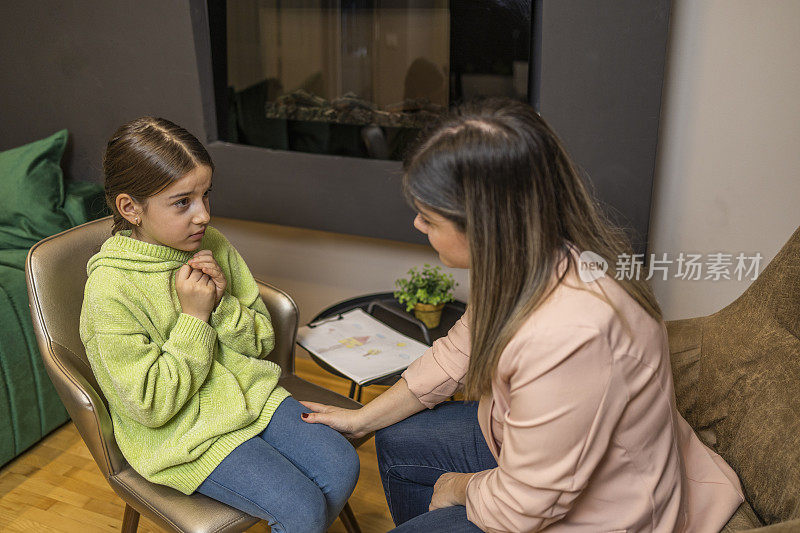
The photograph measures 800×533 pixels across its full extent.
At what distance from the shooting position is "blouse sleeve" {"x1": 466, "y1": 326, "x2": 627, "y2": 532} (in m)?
0.83

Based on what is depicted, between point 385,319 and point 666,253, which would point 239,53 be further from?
point 666,253

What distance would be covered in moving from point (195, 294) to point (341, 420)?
36 centimetres

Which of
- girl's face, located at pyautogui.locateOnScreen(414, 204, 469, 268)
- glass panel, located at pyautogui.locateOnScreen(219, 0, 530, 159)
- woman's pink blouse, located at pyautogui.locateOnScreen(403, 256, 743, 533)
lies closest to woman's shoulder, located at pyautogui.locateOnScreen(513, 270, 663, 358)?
woman's pink blouse, located at pyautogui.locateOnScreen(403, 256, 743, 533)

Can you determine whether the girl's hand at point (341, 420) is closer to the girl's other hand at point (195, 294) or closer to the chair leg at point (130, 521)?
the girl's other hand at point (195, 294)

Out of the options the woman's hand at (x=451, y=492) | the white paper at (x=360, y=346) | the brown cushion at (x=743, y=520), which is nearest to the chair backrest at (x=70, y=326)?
the white paper at (x=360, y=346)

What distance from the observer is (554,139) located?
34.8 inches

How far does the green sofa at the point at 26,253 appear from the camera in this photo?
1822mm

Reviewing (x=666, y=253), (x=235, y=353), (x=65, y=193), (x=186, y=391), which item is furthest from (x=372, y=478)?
(x=65, y=193)

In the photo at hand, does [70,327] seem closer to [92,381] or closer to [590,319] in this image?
[92,381]

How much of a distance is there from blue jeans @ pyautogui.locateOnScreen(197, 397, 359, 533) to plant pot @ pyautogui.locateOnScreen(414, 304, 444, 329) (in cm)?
55

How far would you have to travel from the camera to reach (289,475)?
1171 mm

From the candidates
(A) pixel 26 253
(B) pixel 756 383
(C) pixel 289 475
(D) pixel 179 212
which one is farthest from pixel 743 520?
(A) pixel 26 253

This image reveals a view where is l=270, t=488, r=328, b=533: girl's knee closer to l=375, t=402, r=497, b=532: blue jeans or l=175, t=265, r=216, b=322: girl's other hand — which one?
l=375, t=402, r=497, b=532: blue jeans

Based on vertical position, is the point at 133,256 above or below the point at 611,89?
below
